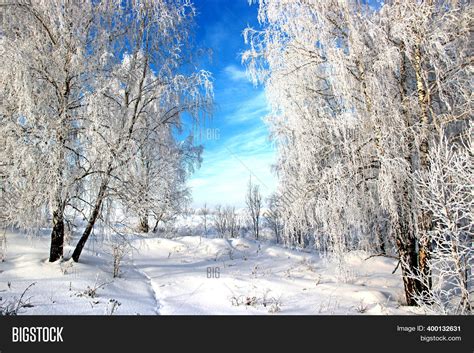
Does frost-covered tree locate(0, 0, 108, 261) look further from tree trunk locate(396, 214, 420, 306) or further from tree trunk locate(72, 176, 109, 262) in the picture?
tree trunk locate(396, 214, 420, 306)

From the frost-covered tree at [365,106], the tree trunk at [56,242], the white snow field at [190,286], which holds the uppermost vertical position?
the frost-covered tree at [365,106]

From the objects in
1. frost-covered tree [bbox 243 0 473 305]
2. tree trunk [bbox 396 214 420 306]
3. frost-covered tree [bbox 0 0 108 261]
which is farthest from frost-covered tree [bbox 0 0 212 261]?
tree trunk [bbox 396 214 420 306]

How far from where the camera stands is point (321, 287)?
6.42 meters

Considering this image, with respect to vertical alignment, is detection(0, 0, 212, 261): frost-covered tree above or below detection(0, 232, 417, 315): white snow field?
above

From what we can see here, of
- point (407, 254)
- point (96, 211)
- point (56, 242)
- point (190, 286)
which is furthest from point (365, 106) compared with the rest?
point (56, 242)

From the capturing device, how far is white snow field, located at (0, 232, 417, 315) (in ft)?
15.7

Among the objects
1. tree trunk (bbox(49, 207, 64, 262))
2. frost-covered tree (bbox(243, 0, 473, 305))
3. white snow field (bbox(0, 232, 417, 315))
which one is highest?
frost-covered tree (bbox(243, 0, 473, 305))

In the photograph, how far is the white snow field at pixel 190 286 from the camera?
15.7 ft

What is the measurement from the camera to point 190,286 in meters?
6.49

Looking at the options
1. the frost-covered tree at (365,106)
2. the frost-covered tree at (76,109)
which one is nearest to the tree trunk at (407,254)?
the frost-covered tree at (365,106)

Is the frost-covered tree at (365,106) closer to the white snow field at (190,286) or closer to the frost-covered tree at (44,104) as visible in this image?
the white snow field at (190,286)

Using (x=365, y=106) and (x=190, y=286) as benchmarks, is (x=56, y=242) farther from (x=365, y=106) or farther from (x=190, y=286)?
(x=365, y=106)
